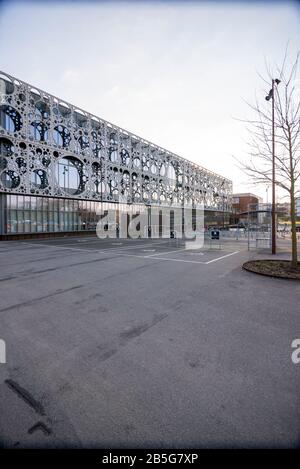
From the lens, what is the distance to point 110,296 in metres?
6.38

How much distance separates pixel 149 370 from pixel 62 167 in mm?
34947

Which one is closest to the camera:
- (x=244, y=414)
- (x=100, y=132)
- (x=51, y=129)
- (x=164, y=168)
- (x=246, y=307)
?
(x=244, y=414)

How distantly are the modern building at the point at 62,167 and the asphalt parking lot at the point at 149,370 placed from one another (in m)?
26.9

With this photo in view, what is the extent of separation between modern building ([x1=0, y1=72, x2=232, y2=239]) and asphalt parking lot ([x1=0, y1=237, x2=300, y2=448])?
1058 inches

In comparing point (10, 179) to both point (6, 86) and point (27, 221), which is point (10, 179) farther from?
point (6, 86)

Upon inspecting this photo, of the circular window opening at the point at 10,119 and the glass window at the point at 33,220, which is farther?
the glass window at the point at 33,220

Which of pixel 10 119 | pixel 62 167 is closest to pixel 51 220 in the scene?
pixel 62 167

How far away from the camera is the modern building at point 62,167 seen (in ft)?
91.0

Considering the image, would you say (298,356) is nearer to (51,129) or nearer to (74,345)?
(74,345)

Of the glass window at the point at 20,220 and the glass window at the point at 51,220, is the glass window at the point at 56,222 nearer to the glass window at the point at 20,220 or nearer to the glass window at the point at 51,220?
the glass window at the point at 51,220

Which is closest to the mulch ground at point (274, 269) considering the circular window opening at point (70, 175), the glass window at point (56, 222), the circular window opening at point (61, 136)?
the glass window at point (56, 222)

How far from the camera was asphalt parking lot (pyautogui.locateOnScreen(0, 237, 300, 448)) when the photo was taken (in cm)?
219

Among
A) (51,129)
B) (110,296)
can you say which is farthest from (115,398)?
(51,129)
